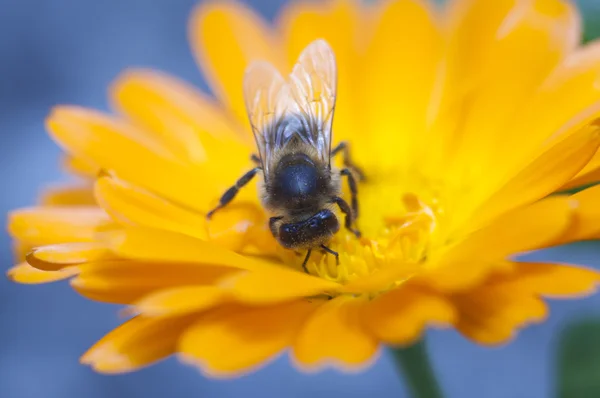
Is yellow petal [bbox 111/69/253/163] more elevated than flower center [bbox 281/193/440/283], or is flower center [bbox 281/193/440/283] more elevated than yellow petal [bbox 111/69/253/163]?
yellow petal [bbox 111/69/253/163]

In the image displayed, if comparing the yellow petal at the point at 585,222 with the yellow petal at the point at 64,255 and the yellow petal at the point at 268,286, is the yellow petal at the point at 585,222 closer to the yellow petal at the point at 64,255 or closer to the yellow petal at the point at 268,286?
the yellow petal at the point at 268,286

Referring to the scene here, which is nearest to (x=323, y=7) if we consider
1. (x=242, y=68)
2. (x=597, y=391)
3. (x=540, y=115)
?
(x=242, y=68)

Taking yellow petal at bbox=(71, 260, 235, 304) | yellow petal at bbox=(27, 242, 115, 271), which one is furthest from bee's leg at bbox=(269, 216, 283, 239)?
yellow petal at bbox=(27, 242, 115, 271)

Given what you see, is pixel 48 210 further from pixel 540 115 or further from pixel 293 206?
pixel 540 115

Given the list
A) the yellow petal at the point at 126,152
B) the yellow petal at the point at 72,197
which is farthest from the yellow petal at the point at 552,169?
the yellow petal at the point at 72,197

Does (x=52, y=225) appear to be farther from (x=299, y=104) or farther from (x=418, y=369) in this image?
(x=418, y=369)

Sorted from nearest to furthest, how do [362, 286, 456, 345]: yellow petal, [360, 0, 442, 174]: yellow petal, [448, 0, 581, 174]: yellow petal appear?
[362, 286, 456, 345]: yellow petal < [448, 0, 581, 174]: yellow petal < [360, 0, 442, 174]: yellow petal

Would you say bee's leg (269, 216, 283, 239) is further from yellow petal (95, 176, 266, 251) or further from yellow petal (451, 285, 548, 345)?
yellow petal (451, 285, 548, 345)
